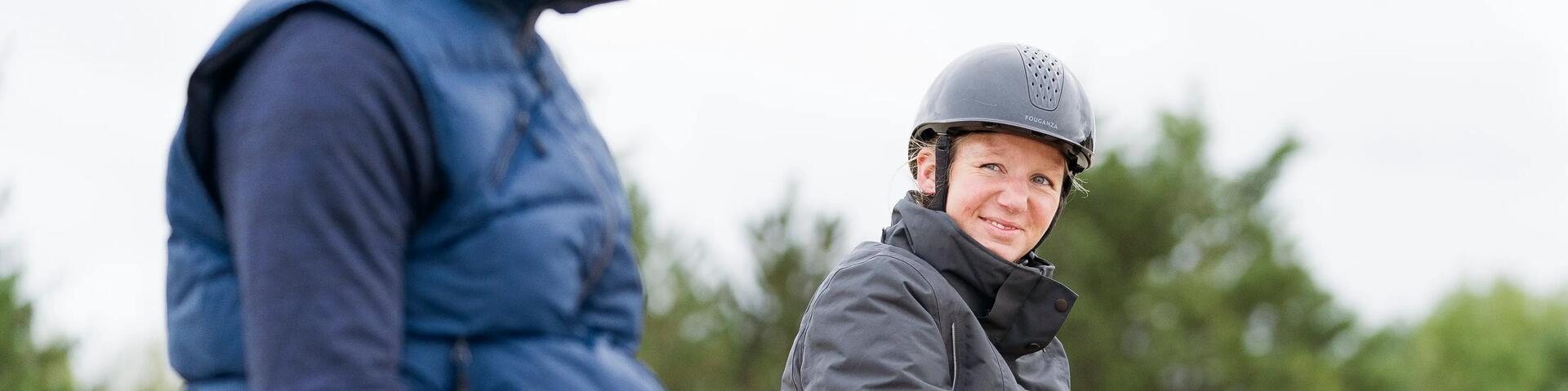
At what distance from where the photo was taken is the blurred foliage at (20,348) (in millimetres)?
10438

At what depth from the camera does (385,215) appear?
4.86ft

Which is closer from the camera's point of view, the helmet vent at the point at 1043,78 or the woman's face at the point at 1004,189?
the woman's face at the point at 1004,189

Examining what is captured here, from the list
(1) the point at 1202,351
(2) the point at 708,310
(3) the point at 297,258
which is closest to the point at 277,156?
(3) the point at 297,258

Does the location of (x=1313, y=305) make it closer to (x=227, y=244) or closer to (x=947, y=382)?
(x=947, y=382)

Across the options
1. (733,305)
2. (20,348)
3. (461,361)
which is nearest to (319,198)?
(461,361)

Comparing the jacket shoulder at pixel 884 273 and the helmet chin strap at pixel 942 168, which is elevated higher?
the helmet chin strap at pixel 942 168

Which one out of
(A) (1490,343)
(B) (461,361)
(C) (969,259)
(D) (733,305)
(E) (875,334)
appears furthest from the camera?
(A) (1490,343)

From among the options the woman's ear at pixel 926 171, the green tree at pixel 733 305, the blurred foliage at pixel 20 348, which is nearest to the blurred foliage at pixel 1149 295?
the green tree at pixel 733 305

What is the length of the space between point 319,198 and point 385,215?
0.08 meters

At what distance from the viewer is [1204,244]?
22094mm

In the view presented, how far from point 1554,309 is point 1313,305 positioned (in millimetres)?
34130

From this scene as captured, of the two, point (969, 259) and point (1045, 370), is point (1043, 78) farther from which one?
point (1045, 370)

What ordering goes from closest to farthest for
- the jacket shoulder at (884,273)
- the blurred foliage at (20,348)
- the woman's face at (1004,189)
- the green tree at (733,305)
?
the jacket shoulder at (884,273) → the woman's face at (1004,189) → the blurred foliage at (20,348) → the green tree at (733,305)

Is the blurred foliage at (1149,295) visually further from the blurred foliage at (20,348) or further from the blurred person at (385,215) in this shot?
the blurred person at (385,215)
